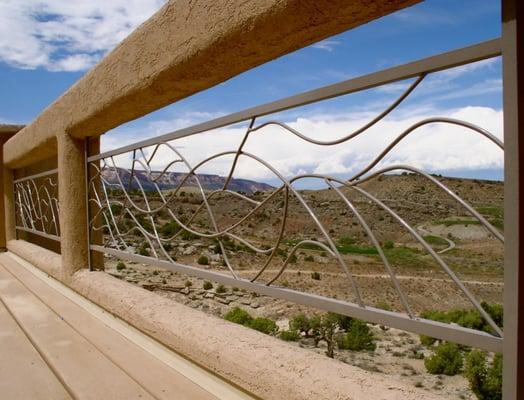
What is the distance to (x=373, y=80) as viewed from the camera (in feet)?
4.33

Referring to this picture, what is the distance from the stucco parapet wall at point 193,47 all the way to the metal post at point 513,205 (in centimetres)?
37

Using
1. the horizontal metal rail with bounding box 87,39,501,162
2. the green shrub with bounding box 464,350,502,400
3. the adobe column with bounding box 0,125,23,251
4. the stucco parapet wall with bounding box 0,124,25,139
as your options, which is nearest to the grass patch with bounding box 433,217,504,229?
the horizontal metal rail with bounding box 87,39,501,162

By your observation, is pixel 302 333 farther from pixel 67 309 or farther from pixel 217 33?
pixel 217 33

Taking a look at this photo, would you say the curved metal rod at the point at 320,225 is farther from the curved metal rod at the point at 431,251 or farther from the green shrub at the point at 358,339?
the green shrub at the point at 358,339

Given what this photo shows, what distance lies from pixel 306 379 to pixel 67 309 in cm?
205

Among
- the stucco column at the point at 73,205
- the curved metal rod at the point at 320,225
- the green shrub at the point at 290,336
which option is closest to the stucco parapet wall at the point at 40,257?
the stucco column at the point at 73,205

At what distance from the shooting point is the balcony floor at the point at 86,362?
5.40 ft

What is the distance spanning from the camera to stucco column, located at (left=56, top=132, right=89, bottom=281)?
3.63 meters

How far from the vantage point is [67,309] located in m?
2.93

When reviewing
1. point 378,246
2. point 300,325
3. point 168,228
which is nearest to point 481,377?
point 300,325

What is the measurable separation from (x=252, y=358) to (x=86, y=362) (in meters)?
0.78

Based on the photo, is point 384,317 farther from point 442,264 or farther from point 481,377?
point 481,377

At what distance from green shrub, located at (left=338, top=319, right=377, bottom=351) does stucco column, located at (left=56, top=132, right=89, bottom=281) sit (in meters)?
8.68

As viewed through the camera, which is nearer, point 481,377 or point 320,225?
point 320,225
